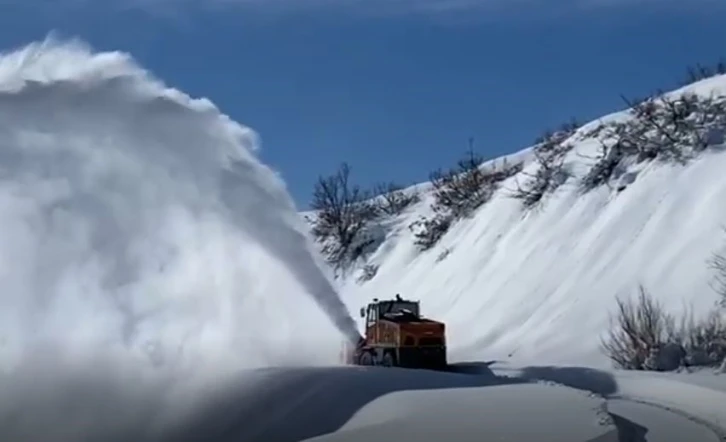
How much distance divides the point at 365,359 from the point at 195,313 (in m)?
6.84

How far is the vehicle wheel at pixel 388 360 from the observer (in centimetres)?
3152

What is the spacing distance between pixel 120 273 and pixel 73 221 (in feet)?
6.12

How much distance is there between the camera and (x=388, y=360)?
3170 centimetres

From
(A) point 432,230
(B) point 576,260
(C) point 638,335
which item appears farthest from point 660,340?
(A) point 432,230

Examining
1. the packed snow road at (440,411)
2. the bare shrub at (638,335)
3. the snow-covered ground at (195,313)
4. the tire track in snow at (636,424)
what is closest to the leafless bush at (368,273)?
the snow-covered ground at (195,313)

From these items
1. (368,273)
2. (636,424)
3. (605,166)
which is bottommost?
(636,424)

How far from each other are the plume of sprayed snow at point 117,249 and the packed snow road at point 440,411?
52.2 inches

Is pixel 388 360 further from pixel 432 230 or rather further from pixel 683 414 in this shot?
pixel 432 230

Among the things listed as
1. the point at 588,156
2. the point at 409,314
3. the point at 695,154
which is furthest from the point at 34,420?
the point at 588,156

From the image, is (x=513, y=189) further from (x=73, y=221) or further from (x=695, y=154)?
(x=73, y=221)

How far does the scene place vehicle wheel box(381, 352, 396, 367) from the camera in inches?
1241

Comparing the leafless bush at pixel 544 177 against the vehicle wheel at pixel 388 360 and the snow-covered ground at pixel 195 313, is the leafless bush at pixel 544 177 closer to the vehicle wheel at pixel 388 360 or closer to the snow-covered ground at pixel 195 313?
the snow-covered ground at pixel 195 313

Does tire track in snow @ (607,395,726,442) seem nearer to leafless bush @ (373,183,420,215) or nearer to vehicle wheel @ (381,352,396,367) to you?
vehicle wheel @ (381,352,396,367)

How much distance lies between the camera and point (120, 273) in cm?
2209
